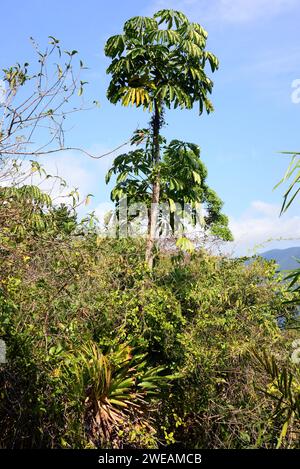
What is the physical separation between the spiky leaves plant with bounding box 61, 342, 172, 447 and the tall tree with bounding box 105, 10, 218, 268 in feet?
13.6

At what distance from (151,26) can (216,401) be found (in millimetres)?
7749

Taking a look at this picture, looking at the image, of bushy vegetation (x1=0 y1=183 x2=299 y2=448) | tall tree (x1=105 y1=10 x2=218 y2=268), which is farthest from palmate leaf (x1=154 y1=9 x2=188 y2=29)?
bushy vegetation (x1=0 y1=183 x2=299 y2=448)

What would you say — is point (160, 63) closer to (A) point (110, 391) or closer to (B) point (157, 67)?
(B) point (157, 67)

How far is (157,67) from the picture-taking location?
1193cm

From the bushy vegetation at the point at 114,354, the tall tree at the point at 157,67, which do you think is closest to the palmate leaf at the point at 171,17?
the tall tree at the point at 157,67

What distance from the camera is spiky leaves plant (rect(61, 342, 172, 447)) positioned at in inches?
267

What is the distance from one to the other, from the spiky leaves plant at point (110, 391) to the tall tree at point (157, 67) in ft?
13.6

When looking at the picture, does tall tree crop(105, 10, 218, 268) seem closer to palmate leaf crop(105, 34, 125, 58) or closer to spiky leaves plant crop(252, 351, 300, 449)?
palmate leaf crop(105, 34, 125, 58)

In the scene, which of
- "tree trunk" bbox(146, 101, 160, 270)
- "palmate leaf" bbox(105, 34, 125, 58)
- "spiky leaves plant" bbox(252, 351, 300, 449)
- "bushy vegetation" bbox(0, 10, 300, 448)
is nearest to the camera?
"spiky leaves plant" bbox(252, 351, 300, 449)

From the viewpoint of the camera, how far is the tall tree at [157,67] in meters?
11.6

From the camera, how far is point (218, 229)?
30.0 m

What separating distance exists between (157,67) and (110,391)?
24.0 ft

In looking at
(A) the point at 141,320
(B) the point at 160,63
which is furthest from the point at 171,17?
(A) the point at 141,320
